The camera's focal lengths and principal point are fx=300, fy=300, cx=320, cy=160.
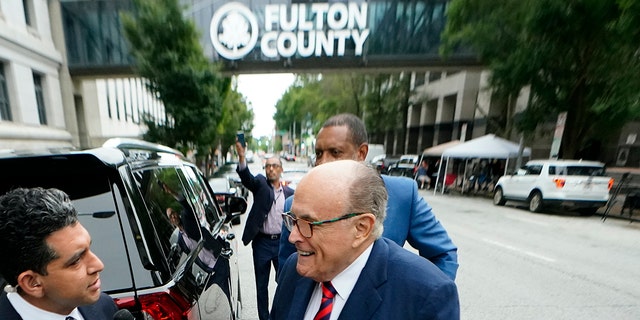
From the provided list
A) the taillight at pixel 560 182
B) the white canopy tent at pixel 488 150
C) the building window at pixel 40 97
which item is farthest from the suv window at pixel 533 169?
the building window at pixel 40 97

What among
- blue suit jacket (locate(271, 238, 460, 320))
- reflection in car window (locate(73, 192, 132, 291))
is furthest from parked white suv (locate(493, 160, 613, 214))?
reflection in car window (locate(73, 192, 132, 291))

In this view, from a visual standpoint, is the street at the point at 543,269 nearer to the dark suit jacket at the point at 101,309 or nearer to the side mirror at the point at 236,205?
the side mirror at the point at 236,205

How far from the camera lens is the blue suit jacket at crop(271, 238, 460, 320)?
96 cm

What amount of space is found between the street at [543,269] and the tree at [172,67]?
570cm

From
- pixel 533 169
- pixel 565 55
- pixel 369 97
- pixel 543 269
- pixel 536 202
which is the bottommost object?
pixel 536 202

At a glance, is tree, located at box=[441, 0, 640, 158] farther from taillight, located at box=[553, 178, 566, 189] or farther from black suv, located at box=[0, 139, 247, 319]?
black suv, located at box=[0, 139, 247, 319]

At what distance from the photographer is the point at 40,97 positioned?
13328 mm

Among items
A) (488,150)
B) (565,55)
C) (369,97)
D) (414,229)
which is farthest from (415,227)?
(369,97)

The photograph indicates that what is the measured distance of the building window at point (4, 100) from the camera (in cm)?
1077

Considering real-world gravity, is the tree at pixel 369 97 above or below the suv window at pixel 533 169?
above

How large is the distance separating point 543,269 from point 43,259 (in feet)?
20.6

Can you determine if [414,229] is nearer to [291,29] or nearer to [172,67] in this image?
[172,67]

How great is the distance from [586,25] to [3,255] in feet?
46.6

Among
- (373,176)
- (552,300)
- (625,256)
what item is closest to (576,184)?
(625,256)
